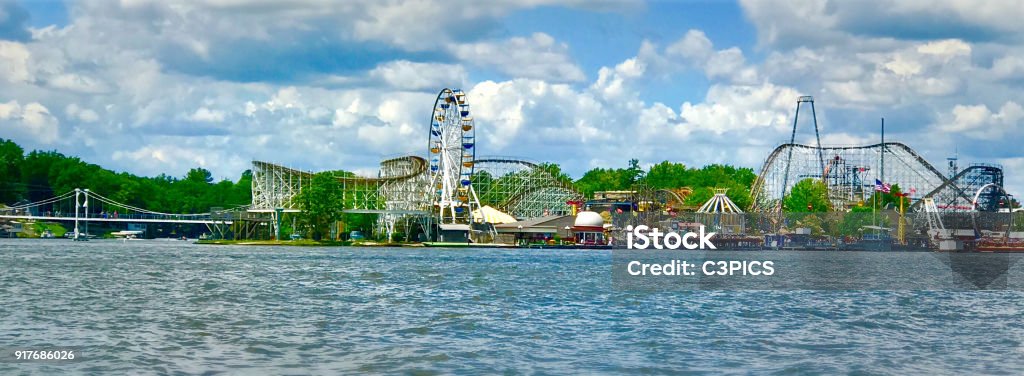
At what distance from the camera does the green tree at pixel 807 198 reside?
188m

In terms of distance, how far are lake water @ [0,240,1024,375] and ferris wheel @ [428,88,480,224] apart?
3938 inches

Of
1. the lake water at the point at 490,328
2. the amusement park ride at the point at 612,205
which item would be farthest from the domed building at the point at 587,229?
the lake water at the point at 490,328

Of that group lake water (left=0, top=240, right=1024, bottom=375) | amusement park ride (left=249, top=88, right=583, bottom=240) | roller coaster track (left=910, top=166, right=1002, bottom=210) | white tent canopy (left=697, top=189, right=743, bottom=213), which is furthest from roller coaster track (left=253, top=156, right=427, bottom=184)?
lake water (left=0, top=240, right=1024, bottom=375)

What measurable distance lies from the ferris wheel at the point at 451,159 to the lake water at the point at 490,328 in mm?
100026

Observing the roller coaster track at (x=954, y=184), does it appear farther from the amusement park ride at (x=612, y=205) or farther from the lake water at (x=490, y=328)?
the lake water at (x=490, y=328)

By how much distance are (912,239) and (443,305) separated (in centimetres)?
13962

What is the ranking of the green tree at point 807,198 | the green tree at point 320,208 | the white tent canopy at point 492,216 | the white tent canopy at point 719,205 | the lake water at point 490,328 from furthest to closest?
the white tent canopy at point 719,205 → the green tree at point 807,198 → the white tent canopy at point 492,216 → the green tree at point 320,208 → the lake water at point 490,328

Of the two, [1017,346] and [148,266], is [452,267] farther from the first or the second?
[1017,346]

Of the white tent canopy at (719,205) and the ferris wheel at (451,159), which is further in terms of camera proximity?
the white tent canopy at (719,205)

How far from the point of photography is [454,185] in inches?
6801

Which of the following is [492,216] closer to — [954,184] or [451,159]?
[451,159]

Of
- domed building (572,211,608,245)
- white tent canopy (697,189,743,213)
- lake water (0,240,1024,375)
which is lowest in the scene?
lake water (0,240,1024,375)

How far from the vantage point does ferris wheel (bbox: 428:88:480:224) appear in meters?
162

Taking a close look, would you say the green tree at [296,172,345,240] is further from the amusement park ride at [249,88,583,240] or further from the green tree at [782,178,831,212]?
the green tree at [782,178,831,212]
